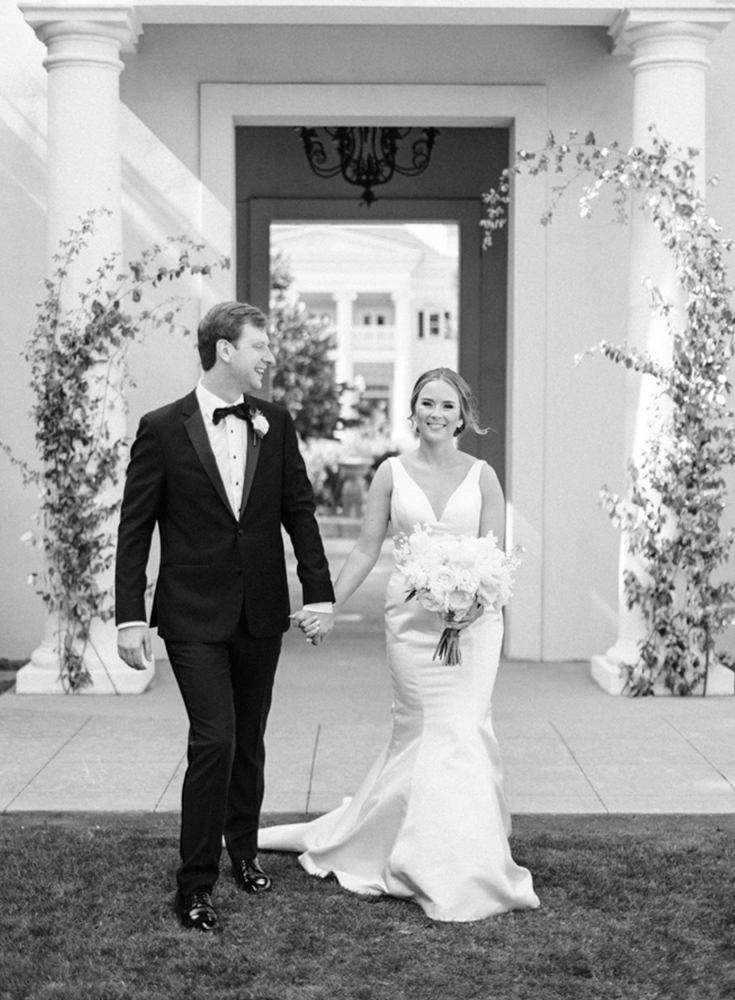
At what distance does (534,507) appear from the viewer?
9.64m

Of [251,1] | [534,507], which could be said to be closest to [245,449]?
[251,1]

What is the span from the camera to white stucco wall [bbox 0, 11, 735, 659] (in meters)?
9.44

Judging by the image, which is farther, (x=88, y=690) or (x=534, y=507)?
(x=534, y=507)

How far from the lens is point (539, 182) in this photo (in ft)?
31.3

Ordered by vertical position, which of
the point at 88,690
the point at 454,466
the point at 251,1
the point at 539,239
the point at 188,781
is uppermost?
the point at 251,1

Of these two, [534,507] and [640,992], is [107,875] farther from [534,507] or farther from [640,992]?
[534,507]

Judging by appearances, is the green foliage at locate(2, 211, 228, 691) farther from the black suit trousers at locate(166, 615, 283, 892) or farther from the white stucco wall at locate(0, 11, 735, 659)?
the black suit trousers at locate(166, 615, 283, 892)

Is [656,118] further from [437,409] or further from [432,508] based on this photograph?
[432,508]

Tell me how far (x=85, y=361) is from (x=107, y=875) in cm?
396

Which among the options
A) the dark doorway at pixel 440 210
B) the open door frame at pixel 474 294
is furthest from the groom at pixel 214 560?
the dark doorway at pixel 440 210

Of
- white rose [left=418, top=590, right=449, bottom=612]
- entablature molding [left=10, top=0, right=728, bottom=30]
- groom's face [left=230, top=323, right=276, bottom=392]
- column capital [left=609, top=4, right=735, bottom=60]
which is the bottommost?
white rose [left=418, top=590, right=449, bottom=612]

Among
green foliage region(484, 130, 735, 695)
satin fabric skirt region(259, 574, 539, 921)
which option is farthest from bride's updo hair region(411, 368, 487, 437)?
green foliage region(484, 130, 735, 695)

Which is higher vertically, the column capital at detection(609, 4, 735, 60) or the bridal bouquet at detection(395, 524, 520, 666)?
the column capital at detection(609, 4, 735, 60)

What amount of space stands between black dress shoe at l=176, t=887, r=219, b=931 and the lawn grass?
49 millimetres
